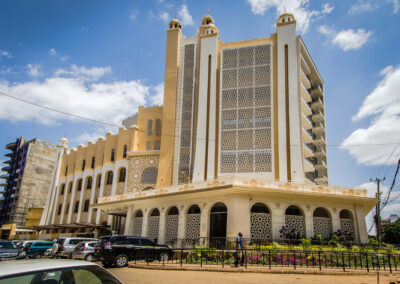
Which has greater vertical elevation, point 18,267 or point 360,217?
point 360,217

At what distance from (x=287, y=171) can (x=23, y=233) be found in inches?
1618

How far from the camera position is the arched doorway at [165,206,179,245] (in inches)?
826

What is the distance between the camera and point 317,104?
39.5 metres

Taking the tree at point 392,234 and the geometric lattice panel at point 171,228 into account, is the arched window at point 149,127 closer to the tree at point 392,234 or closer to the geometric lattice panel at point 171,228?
the geometric lattice panel at point 171,228

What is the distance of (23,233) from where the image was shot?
154 ft

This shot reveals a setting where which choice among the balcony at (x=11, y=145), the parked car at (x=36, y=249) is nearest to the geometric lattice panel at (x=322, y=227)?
the parked car at (x=36, y=249)

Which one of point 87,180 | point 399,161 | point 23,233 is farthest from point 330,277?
point 23,233

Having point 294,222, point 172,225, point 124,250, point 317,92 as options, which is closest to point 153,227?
point 172,225

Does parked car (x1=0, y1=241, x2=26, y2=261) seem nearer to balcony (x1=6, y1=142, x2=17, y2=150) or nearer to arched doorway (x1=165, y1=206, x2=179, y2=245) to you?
arched doorway (x1=165, y1=206, x2=179, y2=245)

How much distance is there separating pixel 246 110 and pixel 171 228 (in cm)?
1313

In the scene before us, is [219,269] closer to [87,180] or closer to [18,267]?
[18,267]

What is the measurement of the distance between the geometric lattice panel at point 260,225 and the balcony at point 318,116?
23797 mm

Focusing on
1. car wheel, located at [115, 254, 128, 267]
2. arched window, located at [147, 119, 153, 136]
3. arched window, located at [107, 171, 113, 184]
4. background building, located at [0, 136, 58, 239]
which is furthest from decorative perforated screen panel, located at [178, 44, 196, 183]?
background building, located at [0, 136, 58, 239]

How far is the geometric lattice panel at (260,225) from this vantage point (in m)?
18.8
